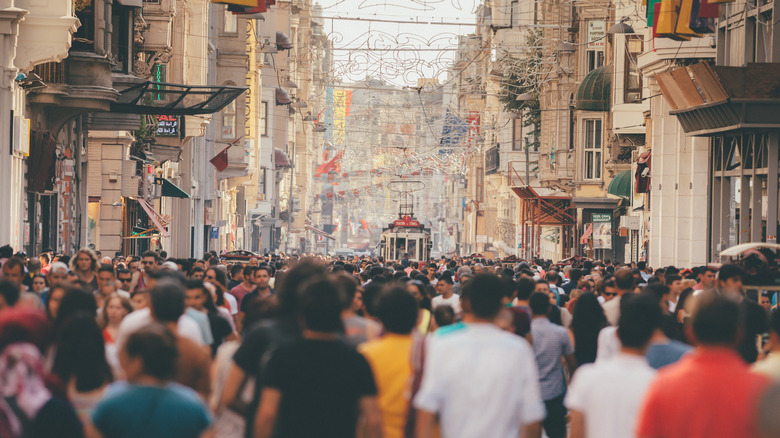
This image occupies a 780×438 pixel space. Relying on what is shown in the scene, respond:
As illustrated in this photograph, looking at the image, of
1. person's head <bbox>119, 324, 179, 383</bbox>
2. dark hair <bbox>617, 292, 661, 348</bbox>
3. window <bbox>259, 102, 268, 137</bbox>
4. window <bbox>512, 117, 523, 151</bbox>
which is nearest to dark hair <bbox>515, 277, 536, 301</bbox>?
dark hair <bbox>617, 292, 661, 348</bbox>

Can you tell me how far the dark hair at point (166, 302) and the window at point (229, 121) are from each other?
48733 mm

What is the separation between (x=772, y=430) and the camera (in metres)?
4.43

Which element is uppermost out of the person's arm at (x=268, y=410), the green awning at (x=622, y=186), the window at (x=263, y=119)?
the window at (x=263, y=119)

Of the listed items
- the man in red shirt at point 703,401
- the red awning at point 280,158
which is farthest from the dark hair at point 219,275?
the red awning at point 280,158

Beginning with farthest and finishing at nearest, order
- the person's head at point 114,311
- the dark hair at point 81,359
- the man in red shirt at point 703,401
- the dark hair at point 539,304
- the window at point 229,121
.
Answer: the window at point 229,121
the dark hair at point 539,304
the person's head at point 114,311
the dark hair at point 81,359
the man in red shirt at point 703,401

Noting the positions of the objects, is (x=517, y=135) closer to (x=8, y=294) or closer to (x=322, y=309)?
(x=8, y=294)

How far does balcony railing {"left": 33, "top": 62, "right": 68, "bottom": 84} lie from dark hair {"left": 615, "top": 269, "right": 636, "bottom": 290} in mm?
15454

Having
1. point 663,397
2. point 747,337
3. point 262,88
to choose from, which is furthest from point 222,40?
point 663,397

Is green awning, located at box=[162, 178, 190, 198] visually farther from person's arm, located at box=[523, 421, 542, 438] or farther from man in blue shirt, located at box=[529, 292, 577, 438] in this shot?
person's arm, located at box=[523, 421, 542, 438]

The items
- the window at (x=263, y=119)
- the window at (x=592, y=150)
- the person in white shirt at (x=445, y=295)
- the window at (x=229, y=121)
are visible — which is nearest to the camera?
the person in white shirt at (x=445, y=295)

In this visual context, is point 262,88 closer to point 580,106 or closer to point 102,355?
point 580,106

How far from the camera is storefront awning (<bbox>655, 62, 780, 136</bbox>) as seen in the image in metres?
21.2

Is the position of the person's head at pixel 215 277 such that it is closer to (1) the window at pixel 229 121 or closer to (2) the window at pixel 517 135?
(1) the window at pixel 229 121

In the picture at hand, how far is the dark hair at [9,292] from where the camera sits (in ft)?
26.1
